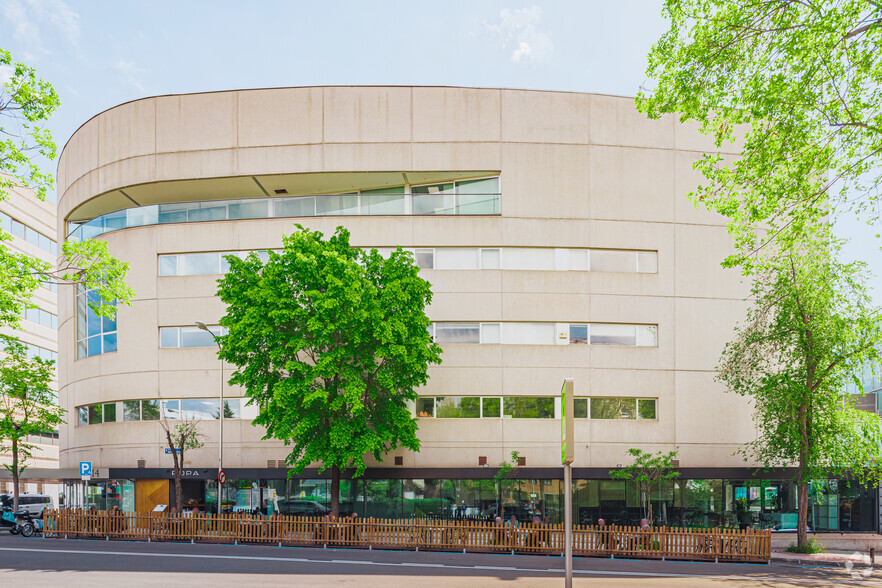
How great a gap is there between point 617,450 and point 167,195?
2562 cm

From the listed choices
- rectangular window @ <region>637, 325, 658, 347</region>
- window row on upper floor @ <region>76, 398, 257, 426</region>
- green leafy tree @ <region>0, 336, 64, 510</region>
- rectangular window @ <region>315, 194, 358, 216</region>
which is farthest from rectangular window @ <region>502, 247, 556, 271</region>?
green leafy tree @ <region>0, 336, 64, 510</region>

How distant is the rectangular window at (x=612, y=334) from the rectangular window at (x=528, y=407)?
3546 mm

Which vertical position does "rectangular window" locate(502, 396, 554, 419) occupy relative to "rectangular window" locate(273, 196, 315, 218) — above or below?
below

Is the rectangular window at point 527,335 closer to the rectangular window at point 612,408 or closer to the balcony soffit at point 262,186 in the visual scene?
the rectangular window at point 612,408

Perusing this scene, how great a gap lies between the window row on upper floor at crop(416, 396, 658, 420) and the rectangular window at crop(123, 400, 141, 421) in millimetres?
13836

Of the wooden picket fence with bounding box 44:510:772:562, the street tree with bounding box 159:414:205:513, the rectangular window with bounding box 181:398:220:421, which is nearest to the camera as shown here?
the wooden picket fence with bounding box 44:510:772:562

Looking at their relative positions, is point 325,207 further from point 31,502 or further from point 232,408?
point 31,502

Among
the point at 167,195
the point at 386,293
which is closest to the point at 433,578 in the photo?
the point at 386,293

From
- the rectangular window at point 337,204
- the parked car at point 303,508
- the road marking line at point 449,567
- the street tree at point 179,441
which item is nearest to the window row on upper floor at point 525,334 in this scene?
the rectangular window at point 337,204

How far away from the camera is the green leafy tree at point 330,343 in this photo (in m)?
26.5

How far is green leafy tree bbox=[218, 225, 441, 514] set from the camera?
26.5m

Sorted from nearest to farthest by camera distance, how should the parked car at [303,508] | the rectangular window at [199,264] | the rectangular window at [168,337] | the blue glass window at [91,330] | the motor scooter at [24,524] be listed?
1. the motor scooter at [24,524]
2. the parked car at [303,508]
3. the rectangular window at [168,337]
4. the rectangular window at [199,264]
5. the blue glass window at [91,330]

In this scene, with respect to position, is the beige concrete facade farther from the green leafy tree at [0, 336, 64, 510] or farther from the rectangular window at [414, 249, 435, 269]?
the green leafy tree at [0, 336, 64, 510]

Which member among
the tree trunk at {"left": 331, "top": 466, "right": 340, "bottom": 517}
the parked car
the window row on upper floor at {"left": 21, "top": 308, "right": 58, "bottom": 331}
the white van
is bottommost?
the white van
